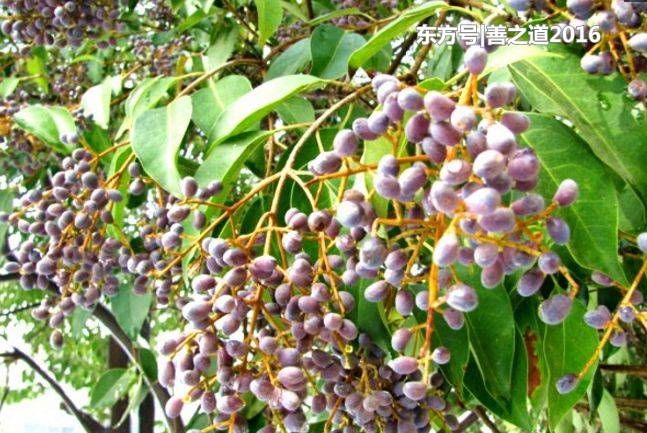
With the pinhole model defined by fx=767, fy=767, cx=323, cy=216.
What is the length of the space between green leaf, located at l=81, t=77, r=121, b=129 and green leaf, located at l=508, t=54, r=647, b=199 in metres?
0.60

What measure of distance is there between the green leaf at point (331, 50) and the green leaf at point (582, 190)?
314 millimetres

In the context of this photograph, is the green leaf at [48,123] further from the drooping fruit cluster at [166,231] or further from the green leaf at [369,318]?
the green leaf at [369,318]

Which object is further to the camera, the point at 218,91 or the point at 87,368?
the point at 87,368

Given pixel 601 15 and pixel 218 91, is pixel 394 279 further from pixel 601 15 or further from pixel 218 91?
pixel 218 91

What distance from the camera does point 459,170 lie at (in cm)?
44

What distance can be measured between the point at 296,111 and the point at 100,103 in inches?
13.0

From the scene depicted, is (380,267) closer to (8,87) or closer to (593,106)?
(593,106)

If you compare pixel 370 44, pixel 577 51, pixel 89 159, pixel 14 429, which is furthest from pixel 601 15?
pixel 14 429

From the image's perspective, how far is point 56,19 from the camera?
4.26ft

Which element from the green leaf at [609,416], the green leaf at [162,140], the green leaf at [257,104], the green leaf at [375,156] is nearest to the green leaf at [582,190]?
the green leaf at [375,156]

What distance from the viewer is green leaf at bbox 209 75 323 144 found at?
0.70 m

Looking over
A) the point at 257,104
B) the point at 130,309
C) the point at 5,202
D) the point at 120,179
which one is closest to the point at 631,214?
the point at 257,104

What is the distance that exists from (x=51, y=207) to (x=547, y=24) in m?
0.57

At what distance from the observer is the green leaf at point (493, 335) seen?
642mm
